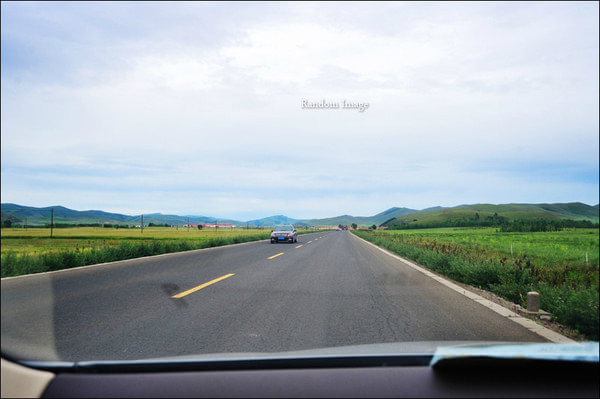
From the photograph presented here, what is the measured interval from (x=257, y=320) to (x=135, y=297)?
2827mm

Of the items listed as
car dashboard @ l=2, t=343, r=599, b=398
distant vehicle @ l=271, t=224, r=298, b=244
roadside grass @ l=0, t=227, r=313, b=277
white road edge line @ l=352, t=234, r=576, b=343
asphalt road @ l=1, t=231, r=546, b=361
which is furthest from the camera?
distant vehicle @ l=271, t=224, r=298, b=244

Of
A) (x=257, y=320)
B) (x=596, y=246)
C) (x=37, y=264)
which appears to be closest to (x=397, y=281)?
(x=257, y=320)

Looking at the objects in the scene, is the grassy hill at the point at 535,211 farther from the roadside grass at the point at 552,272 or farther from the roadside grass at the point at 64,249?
the roadside grass at the point at 64,249

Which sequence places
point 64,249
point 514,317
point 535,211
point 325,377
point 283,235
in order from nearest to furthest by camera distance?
point 325,377, point 535,211, point 514,317, point 64,249, point 283,235

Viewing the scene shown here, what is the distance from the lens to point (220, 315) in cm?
575

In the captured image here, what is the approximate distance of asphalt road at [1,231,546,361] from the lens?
3232 mm

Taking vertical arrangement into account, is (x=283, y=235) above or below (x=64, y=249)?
below

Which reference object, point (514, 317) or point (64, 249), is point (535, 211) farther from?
point (64, 249)

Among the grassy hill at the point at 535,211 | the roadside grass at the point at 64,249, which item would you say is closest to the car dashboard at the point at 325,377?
the grassy hill at the point at 535,211

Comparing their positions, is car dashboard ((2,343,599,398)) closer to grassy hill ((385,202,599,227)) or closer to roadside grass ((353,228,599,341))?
roadside grass ((353,228,599,341))

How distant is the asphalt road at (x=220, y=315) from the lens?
10.6 feet

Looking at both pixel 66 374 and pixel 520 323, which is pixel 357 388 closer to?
pixel 66 374

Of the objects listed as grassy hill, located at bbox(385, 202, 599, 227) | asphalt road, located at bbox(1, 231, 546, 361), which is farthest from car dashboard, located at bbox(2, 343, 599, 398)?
grassy hill, located at bbox(385, 202, 599, 227)

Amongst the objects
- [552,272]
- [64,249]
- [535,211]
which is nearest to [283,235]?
[64,249]
